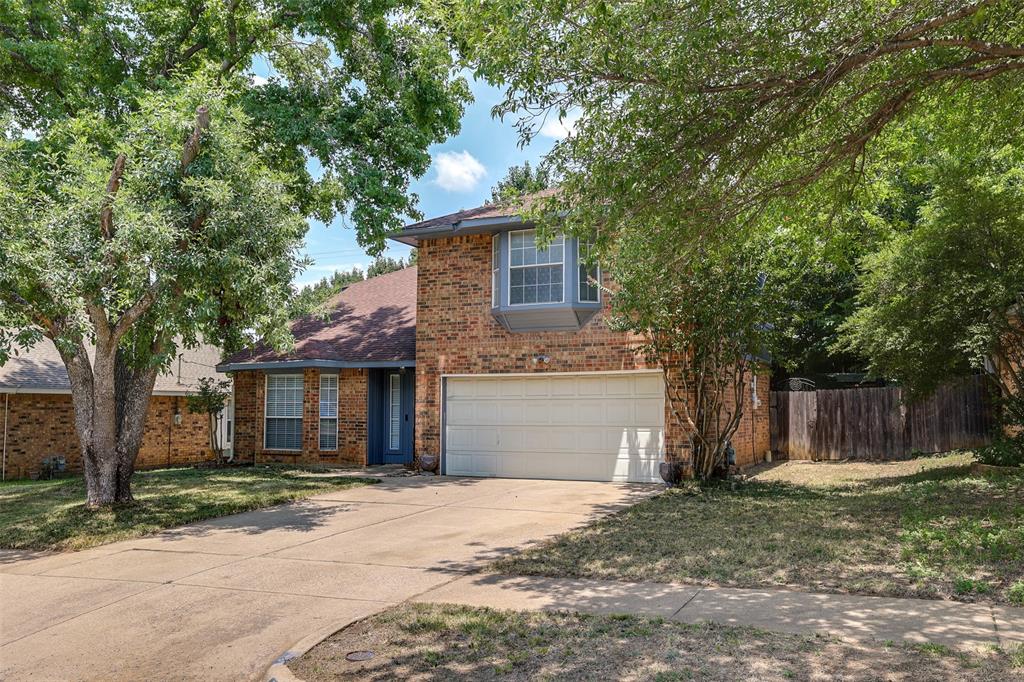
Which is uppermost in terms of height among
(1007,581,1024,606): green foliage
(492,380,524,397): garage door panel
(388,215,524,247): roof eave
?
(388,215,524,247): roof eave

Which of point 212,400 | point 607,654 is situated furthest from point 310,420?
point 607,654

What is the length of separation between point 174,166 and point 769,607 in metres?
9.56

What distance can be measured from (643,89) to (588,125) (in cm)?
81

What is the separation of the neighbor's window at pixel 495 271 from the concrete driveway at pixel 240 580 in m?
4.89

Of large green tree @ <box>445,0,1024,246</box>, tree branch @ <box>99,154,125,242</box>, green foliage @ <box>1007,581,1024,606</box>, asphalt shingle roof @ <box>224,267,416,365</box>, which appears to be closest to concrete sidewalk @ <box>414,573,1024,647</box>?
green foliage @ <box>1007,581,1024,606</box>

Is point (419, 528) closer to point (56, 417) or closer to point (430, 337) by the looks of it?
point (430, 337)

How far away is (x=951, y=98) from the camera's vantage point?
10.2 meters

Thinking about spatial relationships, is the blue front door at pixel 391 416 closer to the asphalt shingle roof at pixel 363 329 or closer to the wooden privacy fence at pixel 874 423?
the asphalt shingle roof at pixel 363 329

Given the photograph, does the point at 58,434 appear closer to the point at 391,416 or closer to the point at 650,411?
the point at 391,416

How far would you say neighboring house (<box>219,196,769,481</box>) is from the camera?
15734mm

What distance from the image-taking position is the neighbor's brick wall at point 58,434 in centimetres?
1908

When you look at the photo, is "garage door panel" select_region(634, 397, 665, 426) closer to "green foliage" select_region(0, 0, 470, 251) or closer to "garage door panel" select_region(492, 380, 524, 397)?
"garage door panel" select_region(492, 380, 524, 397)

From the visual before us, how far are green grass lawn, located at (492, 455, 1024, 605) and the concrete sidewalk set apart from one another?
0.33m

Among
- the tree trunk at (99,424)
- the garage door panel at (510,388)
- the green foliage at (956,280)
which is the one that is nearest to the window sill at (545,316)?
the garage door panel at (510,388)
